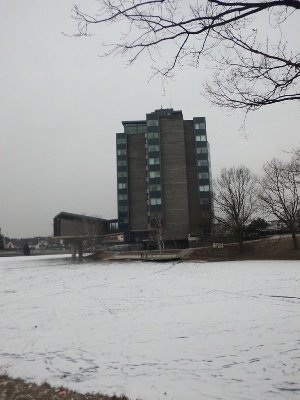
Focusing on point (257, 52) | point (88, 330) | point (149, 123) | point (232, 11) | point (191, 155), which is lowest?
point (88, 330)

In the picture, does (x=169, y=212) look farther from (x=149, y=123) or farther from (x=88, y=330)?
(x=88, y=330)

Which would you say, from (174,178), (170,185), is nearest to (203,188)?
(174,178)

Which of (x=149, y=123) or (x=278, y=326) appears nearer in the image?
(x=278, y=326)

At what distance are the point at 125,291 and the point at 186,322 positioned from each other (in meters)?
9.01

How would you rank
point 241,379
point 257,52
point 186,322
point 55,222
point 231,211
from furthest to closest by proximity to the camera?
point 55,222 → point 231,211 → point 186,322 → point 241,379 → point 257,52

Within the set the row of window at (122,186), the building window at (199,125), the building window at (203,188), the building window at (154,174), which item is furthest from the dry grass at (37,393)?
the row of window at (122,186)

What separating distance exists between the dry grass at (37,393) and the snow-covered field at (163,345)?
36 centimetres

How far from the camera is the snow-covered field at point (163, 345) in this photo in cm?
650

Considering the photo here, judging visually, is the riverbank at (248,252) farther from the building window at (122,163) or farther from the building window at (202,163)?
the building window at (122,163)

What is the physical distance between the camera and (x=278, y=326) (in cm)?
1046

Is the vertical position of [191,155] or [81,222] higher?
[191,155]

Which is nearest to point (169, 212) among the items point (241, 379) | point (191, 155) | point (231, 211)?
point (191, 155)

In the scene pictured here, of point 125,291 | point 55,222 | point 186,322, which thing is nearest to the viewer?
point 186,322

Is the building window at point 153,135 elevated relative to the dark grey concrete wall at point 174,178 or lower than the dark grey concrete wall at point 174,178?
elevated
